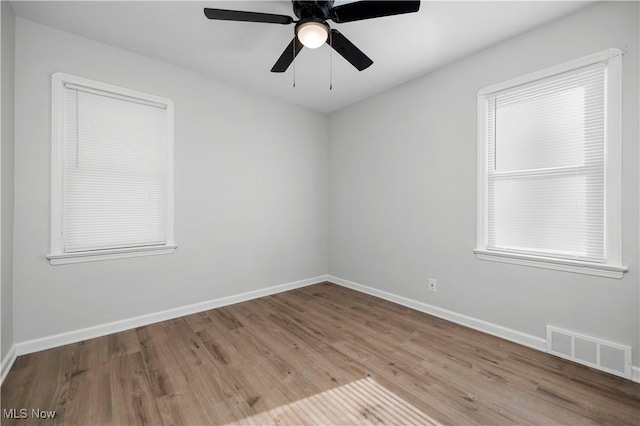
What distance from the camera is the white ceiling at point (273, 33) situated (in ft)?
6.88

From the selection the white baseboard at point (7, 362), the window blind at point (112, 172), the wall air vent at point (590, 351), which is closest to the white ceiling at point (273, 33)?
the window blind at point (112, 172)

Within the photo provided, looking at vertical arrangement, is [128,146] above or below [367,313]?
above

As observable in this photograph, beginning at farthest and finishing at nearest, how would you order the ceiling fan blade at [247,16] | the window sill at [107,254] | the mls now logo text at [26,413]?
the window sill at [107,254] → the ceiling fan blade at [247,16] → the mls now logo text at [26,413]

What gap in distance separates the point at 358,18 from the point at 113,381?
116 inches

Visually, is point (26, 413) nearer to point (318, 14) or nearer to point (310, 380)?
point (310, 380)

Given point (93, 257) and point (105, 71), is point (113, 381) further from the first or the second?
point (105, 71)

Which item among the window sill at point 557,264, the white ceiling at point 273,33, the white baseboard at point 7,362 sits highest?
the white ceiling at point 273,33

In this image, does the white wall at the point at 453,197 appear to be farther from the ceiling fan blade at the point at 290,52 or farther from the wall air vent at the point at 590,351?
the ceiling fan blade at the point at 290,52

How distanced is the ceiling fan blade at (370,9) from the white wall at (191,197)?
2009 mm

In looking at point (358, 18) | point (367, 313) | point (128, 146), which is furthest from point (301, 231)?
point (358, 18)

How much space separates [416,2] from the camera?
5.28ft

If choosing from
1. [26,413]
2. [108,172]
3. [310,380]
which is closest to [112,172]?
[108,172]

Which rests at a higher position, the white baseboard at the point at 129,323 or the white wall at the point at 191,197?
the white wall at the point at 191,197

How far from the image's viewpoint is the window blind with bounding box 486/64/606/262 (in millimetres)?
2082
